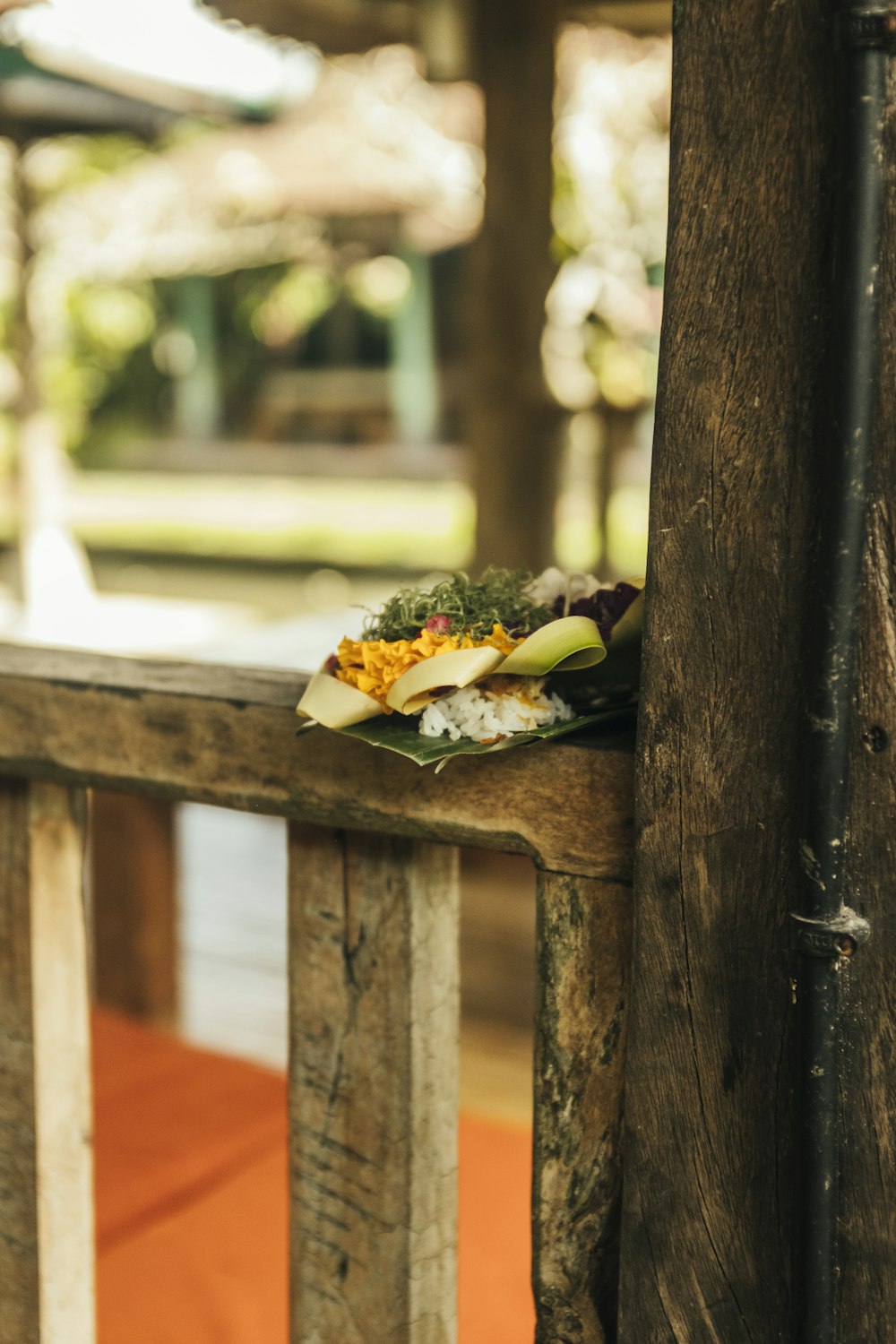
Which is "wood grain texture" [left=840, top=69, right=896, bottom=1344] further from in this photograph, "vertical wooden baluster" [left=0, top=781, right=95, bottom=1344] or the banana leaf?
"vertical wooden baluster" [left=0, top=781, right=95, bottom=1344]

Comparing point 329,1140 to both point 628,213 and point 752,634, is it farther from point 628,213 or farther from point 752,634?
point 628,213

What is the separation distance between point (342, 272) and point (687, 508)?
11.8 m

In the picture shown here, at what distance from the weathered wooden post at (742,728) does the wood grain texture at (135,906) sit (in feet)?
8.01

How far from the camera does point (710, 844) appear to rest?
0.83 m

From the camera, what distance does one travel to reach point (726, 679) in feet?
2.65

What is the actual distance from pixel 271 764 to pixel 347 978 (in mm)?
171

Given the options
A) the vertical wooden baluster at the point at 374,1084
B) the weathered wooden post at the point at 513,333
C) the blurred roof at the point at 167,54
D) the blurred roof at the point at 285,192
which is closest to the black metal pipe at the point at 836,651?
the vertical wooden baluster at the point at 374,1084

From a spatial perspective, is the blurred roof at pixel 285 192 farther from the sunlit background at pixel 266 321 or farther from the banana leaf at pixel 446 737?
the banana leaf at pixel 446 737

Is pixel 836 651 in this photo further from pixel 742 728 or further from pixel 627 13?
pixel 627 13

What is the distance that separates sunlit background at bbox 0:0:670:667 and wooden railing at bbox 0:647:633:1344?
6.16ft

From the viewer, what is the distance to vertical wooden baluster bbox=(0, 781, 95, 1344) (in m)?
1.17

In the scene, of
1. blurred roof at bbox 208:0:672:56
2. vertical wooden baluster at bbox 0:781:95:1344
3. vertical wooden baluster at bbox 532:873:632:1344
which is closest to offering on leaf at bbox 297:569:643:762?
vertical wooden baluster at bbox 532:873:632:1344

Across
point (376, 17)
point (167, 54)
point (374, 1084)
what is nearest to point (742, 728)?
point (374, 1084)

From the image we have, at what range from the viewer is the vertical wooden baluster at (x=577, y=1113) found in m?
0.92
